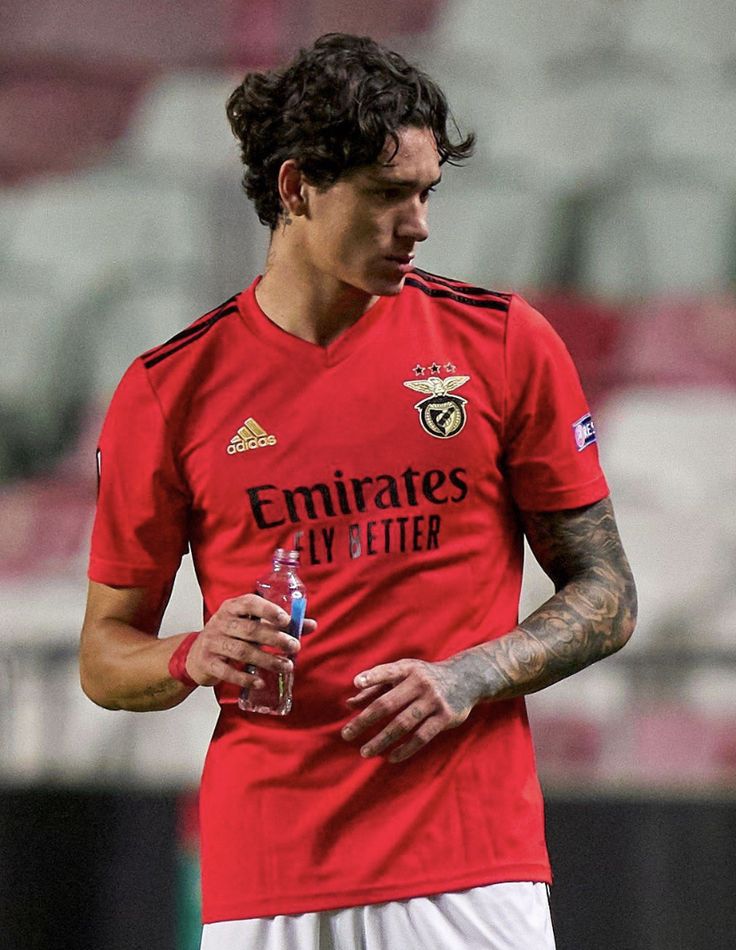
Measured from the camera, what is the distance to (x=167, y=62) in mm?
2791

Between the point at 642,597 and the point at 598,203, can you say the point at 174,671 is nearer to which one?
the point at 642,597

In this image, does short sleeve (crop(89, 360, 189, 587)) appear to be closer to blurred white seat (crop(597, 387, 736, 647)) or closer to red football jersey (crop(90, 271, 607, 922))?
red football jersey (crop(90, 271, 607, 922))

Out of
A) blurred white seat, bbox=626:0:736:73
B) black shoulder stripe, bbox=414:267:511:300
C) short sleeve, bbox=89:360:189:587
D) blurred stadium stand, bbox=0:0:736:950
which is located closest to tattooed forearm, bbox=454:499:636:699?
black shoulder stripe, bbox=414:267:511:300

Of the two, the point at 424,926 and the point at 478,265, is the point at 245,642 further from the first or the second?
the point at 478,265

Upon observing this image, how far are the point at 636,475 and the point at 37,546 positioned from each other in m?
1.18

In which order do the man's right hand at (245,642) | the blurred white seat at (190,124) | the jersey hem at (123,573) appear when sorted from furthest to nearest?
the blurred white seat at (190,124) → the jersey hem at (123,573) → the man's right hand at (245,642)

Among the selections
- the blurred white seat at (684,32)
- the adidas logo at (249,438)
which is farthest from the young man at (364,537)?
the blurred white seat at (684,32)

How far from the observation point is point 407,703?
1.49 meters

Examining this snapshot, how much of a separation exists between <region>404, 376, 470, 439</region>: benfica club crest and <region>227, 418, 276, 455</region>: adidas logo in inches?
7.1

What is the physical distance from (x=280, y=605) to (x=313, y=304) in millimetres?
398

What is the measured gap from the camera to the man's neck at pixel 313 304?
5.67 feet

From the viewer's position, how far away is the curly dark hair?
1.62 metres

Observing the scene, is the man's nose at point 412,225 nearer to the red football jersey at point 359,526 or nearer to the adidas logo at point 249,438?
the red football jersey at point 359,526

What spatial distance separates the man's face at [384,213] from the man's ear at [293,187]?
54 mm
